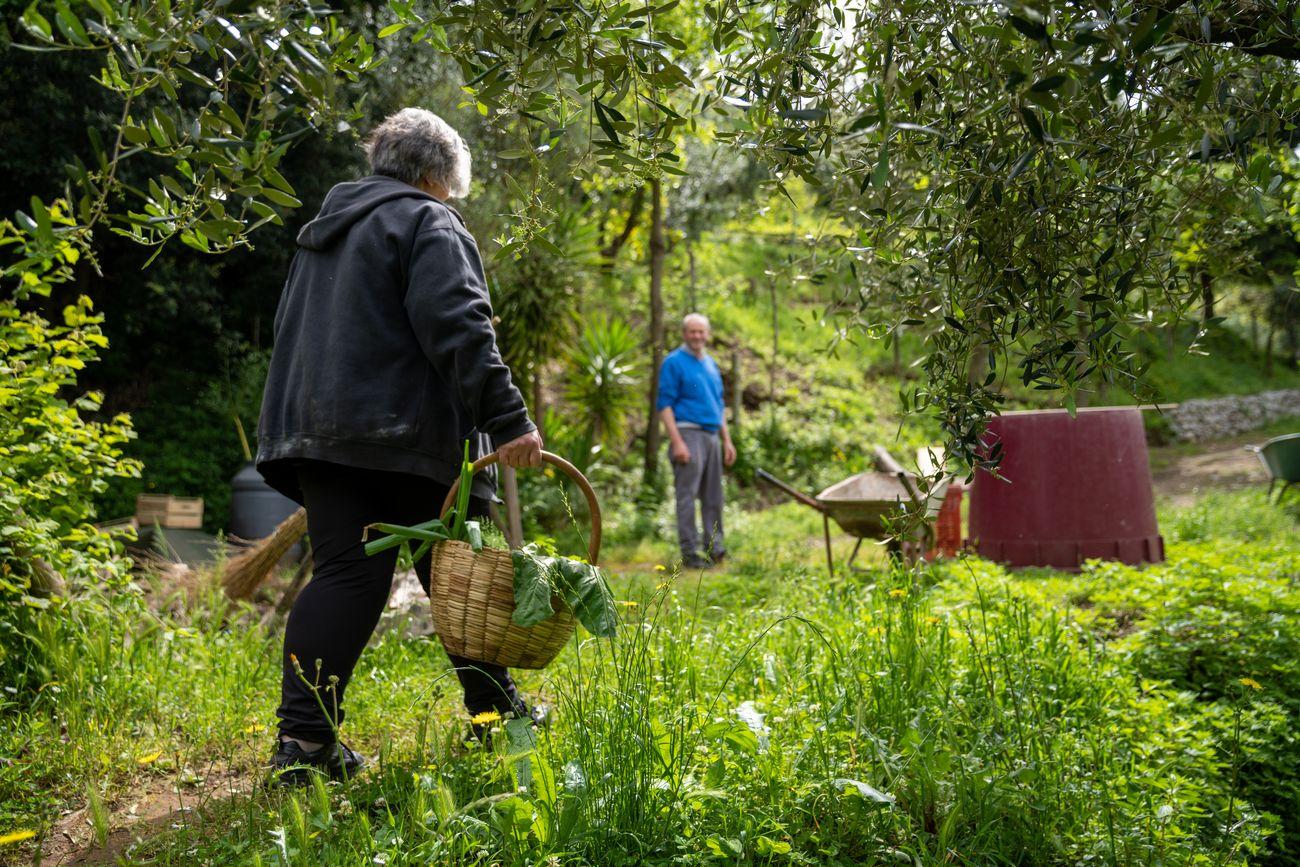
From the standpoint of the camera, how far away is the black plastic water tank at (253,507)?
9.08 metres

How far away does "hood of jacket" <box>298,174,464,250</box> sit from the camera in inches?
126

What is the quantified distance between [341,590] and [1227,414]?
2332 cm

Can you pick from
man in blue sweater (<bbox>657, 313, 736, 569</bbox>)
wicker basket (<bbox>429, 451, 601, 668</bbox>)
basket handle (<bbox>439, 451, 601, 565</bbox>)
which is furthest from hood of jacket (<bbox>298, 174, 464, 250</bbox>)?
man in blue sweater (<bbox>657, 313, 736, 569</bbox>)

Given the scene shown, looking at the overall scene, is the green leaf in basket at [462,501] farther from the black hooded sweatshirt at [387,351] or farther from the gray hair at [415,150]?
the gray hair at [415,150]

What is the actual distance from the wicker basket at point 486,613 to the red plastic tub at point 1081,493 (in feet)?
15.0

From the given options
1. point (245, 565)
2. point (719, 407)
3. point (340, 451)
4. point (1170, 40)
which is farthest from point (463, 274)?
point (719, 407)

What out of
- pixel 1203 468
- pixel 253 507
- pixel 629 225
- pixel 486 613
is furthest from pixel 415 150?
pixel 1203 468

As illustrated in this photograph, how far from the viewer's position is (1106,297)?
7.80ft

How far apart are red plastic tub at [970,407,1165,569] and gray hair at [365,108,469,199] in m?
4.44

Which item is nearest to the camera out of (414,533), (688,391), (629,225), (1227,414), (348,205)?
(414,533)

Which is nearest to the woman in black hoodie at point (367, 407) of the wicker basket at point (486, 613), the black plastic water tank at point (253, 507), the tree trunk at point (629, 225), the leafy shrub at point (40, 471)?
the wicker basket at point (486, 613)

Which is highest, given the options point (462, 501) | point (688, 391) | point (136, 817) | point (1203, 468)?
point (688, 391)

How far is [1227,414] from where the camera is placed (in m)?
22.3

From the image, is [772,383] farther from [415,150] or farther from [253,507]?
[415,150]
